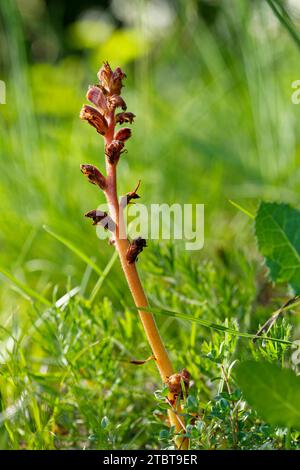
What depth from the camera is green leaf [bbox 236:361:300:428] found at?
0.51m

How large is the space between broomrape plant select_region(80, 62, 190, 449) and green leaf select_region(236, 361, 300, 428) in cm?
7

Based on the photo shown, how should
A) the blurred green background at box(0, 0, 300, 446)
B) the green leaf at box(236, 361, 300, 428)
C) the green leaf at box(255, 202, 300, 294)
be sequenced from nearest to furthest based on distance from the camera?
the green leaf at box(236, 361, 300, 428) → the green leaf at box(255, 202, 300, 294) → the blurred green background at box(0, 0, 300, 446)

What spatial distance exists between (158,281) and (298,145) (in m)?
0.86

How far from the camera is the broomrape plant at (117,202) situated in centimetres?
55

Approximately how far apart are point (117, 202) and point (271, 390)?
7.8 inches

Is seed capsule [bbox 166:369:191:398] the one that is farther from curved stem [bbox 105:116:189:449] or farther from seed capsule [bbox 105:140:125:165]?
seed capsule [bbox 105:140:125:165]

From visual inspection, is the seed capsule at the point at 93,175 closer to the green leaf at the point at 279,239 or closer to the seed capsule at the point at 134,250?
the seed capsule at the point at 134,250

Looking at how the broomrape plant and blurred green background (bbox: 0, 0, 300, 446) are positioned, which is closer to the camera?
the broomrape plant

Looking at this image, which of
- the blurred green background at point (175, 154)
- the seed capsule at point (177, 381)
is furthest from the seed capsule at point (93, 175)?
the blurred green background at point (175, 154)

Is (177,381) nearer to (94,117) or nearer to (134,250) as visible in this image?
(134,250)

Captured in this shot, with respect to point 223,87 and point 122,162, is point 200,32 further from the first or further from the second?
point 122,162

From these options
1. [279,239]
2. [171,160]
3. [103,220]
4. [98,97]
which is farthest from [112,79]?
[171,160]

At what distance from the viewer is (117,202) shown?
1.82 feet

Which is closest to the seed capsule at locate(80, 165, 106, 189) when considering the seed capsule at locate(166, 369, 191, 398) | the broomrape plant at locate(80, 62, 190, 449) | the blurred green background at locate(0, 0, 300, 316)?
the broomrape plant at locate(80, 62, 190, 449)
